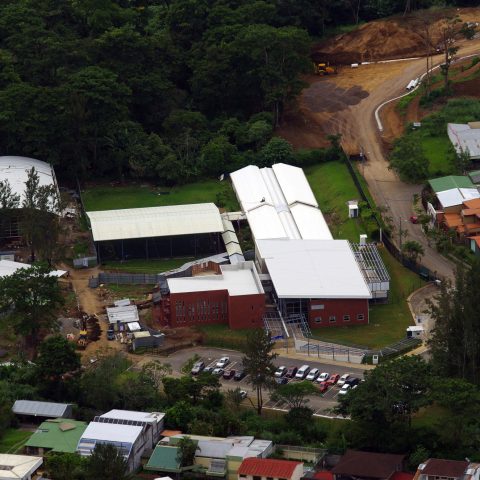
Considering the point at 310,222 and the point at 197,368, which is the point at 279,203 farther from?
the point at 197,368

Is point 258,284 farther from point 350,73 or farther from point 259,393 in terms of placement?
point 350,73

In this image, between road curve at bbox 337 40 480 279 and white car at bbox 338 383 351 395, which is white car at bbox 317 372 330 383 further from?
road curve at bbox 337 40 480 279

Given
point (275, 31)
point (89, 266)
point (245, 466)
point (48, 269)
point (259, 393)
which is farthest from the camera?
point (275, 31)

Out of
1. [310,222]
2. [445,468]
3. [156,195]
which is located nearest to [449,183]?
[310,222]

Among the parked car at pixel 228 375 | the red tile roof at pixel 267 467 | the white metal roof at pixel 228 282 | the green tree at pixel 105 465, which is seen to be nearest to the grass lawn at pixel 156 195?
the white metal roof at pixel 228 282

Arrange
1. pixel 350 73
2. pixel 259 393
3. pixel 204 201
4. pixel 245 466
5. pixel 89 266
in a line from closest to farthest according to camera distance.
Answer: pixel 245 466, pixel 259 393, pixel 89 266, pixel 204 201, pixel 350 73

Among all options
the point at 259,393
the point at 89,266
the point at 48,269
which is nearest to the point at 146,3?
the point at 89,266

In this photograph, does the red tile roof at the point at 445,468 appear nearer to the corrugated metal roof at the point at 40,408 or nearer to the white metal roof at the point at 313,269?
the white metal roof at the point at 313,269
